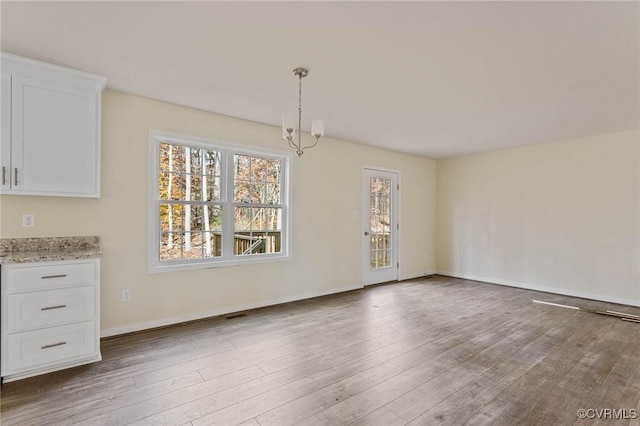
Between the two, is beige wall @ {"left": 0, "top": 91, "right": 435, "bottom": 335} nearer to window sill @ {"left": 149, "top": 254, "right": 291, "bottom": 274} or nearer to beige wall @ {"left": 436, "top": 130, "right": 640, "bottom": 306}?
window sill @ {"left": 149, "top": 254, "right": 291, "bottom": 274}

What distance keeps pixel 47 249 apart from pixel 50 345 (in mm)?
868

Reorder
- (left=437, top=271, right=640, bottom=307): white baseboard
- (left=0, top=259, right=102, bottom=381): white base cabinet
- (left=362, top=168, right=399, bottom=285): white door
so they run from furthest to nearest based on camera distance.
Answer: (left=362, top=168, right=399, bottom=285): white door
(left=437, top=271, right=640, bottom=307): white baseboard
(left=0, top=259, right=102, bottom=381): white base cabinet

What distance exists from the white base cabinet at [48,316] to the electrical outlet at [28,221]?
60 centimetres

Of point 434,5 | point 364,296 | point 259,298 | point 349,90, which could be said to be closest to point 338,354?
point 259,298

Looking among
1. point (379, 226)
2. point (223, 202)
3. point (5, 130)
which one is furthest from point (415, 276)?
point (5, 130)

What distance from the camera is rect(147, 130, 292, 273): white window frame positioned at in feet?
11.3

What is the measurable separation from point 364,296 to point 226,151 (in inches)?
114

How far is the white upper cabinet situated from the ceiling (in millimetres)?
158

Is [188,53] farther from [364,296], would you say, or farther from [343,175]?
[364,296]

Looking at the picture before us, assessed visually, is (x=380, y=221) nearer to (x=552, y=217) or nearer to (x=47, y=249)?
(x=552, y=217)

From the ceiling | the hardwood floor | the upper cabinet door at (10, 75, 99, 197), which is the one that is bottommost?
the hardwood floor

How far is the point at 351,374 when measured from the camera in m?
2.47

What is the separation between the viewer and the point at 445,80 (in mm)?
2912

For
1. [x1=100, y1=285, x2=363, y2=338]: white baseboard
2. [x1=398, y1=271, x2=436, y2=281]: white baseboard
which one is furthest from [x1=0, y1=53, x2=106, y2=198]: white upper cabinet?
[x1=398, y1=271, x2=436, y2=281]: white baseboard
